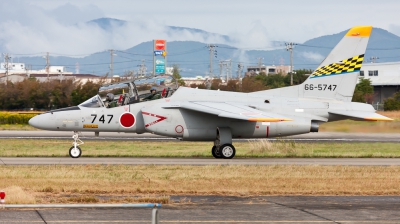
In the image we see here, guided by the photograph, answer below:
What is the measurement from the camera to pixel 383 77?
4919 inches

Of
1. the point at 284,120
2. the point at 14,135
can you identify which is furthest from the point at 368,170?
the point at 14,135

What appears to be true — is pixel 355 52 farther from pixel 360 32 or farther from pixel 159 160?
pixel 159 160

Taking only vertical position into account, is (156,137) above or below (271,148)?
below

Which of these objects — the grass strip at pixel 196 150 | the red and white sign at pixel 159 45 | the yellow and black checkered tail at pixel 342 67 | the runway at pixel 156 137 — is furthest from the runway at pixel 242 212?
the red and white sign at pixel 159 45

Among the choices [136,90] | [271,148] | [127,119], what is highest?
[136,90]

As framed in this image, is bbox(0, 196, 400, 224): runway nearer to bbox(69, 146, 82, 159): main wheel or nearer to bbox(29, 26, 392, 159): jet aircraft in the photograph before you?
bbox(29, 26, 392, 159): jet aircraft

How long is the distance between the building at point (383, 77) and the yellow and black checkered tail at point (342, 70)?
Answer: 8657 cm

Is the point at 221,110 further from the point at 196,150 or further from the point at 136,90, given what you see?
the point at 196,150

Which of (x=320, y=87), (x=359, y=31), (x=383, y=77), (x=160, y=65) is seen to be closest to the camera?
(x=359, y=31)

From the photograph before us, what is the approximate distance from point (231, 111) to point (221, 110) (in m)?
0.37

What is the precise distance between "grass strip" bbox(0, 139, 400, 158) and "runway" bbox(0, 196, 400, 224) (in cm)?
1242

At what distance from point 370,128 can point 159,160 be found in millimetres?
8766

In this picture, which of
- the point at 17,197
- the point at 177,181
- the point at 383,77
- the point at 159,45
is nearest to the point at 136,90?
the point at 177,181

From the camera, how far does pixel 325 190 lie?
57.6ft
